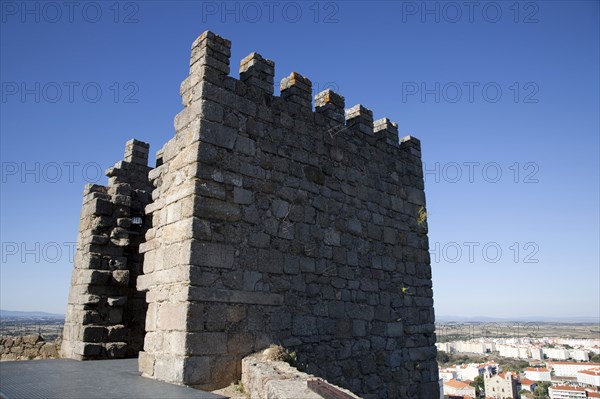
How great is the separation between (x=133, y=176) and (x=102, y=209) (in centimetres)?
103

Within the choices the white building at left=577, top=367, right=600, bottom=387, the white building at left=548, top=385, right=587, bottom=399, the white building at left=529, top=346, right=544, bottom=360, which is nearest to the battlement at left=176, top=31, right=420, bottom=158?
the white building at left=548, top=385, right=587, bottom=399

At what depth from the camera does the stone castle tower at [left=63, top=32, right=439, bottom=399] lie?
420cm

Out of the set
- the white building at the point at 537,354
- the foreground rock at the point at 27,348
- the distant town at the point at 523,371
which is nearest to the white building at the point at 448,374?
the distant town at the point at 523,371

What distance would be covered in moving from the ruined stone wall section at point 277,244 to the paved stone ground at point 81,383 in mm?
325

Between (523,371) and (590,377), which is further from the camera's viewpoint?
(523,371)

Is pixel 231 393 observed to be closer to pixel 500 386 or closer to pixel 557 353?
pixel 500 386

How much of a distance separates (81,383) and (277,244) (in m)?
2.36

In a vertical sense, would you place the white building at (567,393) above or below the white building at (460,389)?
above

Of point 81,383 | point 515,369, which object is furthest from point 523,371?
point 81,383

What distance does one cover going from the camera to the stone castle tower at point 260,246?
420 centimetres

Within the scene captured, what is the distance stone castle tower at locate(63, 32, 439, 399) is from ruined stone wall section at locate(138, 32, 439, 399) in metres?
0.02

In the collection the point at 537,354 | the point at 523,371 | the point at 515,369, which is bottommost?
the point at 537,354

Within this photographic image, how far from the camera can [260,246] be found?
4.68 m

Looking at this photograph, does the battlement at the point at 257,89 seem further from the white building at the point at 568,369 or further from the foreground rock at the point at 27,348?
the white building at the point at 568,369
